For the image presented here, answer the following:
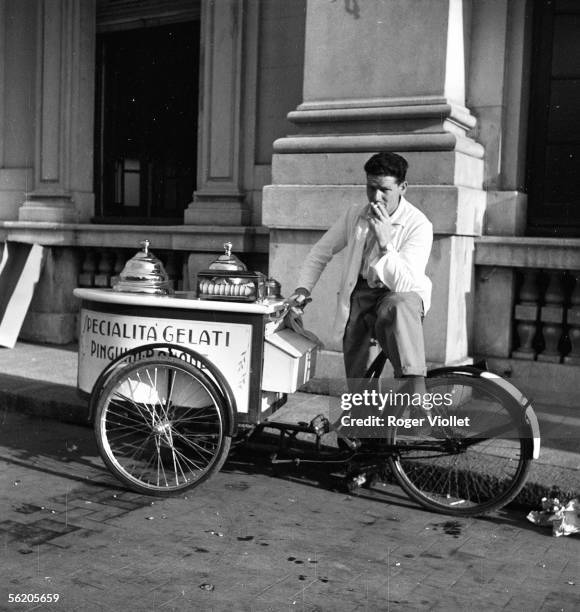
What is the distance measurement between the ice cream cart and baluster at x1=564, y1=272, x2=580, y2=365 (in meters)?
2.75

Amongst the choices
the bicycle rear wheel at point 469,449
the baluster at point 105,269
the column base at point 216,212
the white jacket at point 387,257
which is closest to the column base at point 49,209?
the baluster at point 105,269

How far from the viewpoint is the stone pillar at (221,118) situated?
868 centimetres

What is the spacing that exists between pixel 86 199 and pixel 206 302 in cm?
577

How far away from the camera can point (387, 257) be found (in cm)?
462

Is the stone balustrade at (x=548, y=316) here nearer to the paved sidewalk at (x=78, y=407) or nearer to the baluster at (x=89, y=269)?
the paved sidewalk at (x=78, y=407)

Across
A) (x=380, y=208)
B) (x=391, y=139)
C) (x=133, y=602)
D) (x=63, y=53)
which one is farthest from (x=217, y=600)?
(x=63, y=53)

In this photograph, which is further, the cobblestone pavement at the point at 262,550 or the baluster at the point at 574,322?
the baluster at the point at 574,322

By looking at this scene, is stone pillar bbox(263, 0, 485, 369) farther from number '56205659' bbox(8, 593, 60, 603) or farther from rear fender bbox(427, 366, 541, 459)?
number '56205659' bbox(8, 593, 60, 603)

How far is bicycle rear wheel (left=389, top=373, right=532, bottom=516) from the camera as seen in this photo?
4621 mm

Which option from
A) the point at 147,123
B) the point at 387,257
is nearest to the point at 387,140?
the point at 387,257

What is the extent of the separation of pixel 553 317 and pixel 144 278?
3497 mm

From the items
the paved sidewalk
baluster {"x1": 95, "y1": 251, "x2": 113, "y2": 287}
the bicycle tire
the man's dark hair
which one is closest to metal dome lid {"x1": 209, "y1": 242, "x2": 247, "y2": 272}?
the bicycle tire

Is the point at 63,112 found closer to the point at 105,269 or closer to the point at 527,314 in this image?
the point at 105,269

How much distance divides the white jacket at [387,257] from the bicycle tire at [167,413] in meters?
0.86
